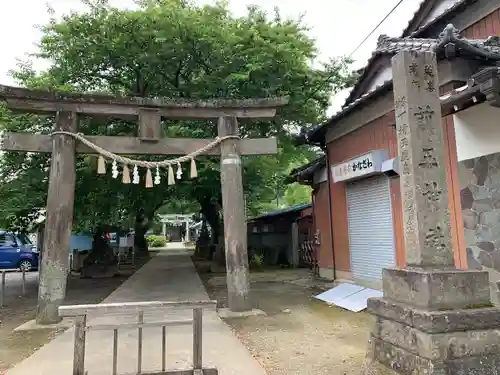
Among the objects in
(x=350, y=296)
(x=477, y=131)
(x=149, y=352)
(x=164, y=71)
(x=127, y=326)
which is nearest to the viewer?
(x=127, y=326)

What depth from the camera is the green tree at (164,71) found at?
1043 cm

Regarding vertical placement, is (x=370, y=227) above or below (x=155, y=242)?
above

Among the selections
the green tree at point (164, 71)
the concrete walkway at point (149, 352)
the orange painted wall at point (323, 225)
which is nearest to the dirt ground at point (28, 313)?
the concrete walkway at point (149, 352)

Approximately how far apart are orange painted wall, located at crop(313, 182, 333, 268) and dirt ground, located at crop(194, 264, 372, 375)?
76.8 inches

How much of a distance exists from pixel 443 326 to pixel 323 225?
31.5ft

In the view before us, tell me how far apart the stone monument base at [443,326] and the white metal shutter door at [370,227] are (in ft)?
17.7

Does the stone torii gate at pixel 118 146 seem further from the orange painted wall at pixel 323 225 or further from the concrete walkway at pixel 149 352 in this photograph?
→ the orange painted wall at pixel 323 225

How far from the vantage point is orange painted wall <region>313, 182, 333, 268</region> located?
12.8 metres

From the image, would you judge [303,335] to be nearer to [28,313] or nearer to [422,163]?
[422,163]

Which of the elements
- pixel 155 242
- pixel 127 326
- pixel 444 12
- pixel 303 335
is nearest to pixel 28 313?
pixel 127 326

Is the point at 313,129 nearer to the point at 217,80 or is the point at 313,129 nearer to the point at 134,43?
the point at 217,80

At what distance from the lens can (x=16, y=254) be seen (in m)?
21.2

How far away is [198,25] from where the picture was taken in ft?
34.0

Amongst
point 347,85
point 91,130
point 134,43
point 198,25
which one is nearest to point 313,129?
point 347,85
